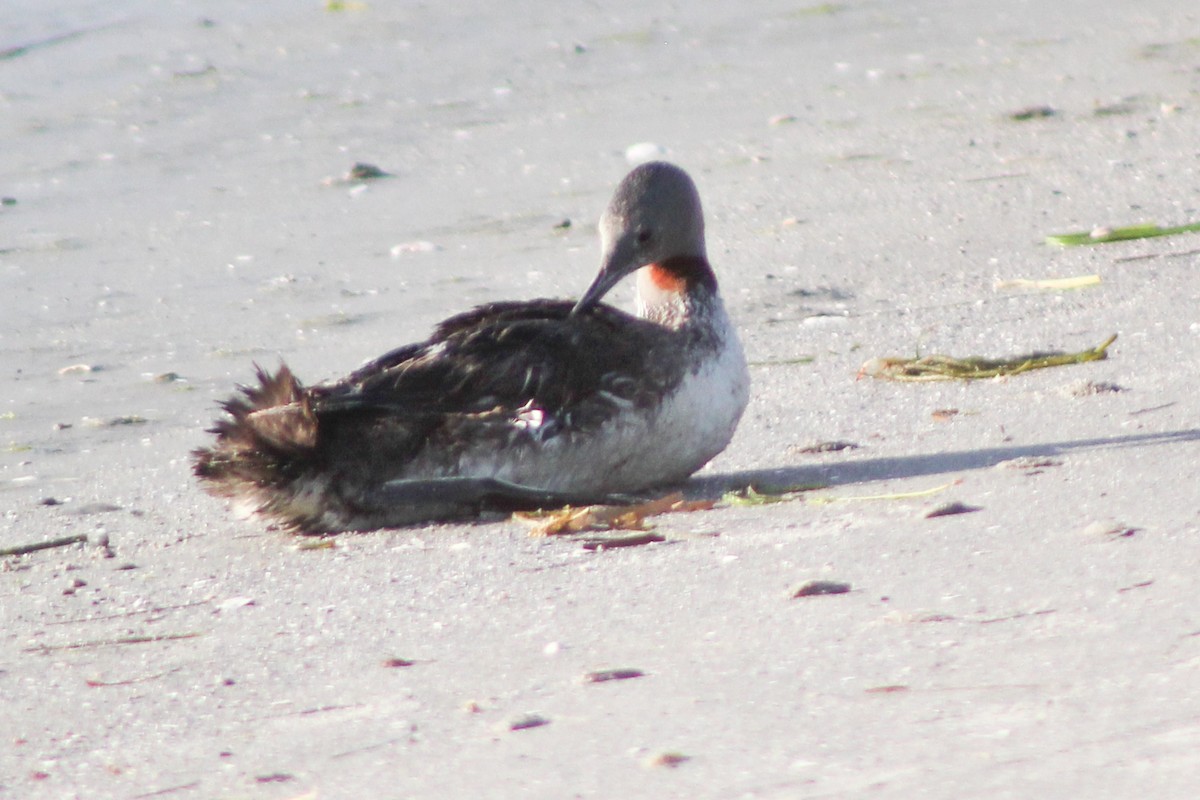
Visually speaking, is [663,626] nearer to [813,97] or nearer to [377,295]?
[377,295]

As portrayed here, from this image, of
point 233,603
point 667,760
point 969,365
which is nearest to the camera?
point 667,760

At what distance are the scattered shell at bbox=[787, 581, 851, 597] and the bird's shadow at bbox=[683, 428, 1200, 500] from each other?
43.0 inches

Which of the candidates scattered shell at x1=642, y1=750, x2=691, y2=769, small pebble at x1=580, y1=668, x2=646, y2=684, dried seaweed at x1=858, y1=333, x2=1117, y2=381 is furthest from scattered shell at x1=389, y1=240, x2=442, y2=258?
scattered shell at x1=642, y1=750, x2=691, y2=769

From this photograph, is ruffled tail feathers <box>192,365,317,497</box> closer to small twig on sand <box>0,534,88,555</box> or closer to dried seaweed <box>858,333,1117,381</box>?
small twig on sand <box>0,534,88,555</box>

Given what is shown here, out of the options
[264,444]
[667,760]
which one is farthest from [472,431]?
[667,760]

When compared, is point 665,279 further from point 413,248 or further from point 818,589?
point 413,248

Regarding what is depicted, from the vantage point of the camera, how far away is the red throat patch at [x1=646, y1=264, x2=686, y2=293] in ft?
18.9

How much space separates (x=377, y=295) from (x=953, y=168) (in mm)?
2949

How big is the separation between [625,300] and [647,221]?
197cm

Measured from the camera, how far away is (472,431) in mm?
5133

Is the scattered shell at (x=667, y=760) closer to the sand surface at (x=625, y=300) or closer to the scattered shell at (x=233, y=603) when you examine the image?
the sand surface at (x=625, y=300)

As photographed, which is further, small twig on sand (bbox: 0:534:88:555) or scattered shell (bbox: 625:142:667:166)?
scattered shell (bbox: 625:142:667:166)

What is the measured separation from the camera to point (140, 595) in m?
4.62

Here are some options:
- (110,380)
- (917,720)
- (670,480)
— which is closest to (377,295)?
(110,380)
